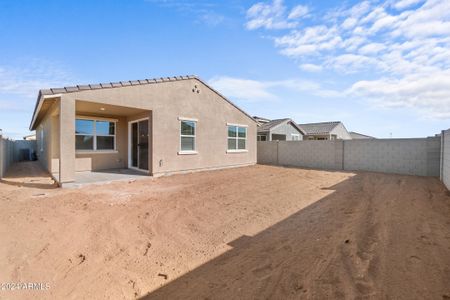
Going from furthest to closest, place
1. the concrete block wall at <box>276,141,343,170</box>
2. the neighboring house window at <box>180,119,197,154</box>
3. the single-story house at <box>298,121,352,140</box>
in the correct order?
the single-story house at <box>298,121,352,140</box>
the concrete block wall at <box>276,141,343,170</box>
the neighboring house window at <box>180,119,197,154</box>

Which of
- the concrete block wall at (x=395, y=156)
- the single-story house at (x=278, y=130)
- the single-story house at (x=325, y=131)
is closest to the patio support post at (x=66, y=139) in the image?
the concrete block wall at (x=395, y=156)

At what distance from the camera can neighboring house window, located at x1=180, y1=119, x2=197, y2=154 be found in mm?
11453

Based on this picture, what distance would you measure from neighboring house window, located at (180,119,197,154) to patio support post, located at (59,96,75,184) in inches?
181

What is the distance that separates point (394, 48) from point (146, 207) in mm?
9950

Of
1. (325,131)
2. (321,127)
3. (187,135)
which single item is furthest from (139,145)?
(321,127)

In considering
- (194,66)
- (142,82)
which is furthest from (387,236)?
(194,66)

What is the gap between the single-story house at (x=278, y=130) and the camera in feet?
72.1

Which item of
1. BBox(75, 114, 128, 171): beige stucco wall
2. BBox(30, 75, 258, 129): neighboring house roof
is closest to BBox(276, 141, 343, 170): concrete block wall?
BBox(30, 75, 258, 129): neighboring house roof

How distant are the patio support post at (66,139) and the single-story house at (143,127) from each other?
0.03 m

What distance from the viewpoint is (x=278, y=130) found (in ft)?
74.2

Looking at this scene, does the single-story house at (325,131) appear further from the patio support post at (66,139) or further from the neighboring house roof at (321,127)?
the patio support post at (66,139)

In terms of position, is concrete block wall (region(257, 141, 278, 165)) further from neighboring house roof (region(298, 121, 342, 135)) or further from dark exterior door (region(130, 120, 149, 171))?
neighboring house roof (region(298, 121, 342, 135))

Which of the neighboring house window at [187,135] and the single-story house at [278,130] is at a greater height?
the single-story house at [278,130]

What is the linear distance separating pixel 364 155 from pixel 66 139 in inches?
562
